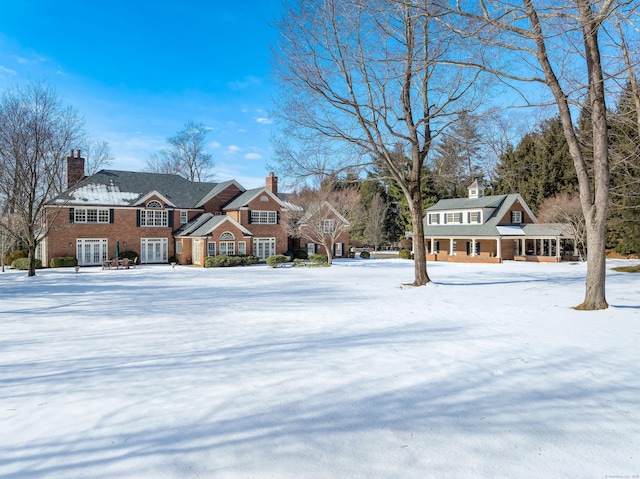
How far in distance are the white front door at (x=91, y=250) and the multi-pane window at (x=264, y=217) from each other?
38.3 ft

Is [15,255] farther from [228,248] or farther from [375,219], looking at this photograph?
[375,219]

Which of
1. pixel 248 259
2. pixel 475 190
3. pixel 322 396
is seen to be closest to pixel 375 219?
pixel 475 190

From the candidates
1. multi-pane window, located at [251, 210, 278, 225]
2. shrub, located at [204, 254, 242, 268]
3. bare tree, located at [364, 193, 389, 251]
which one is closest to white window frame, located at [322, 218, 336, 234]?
multi-pane window, located at [251, 210, 278, 225]

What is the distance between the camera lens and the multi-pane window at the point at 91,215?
101ft

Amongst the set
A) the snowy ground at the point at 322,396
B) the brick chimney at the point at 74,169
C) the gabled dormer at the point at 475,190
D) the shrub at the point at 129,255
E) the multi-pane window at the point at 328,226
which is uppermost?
the brick chimney at the point at 74,169

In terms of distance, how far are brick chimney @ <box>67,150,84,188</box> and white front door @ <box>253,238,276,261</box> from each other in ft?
48.5

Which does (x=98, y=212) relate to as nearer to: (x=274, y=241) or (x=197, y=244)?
(x=197, y=244)

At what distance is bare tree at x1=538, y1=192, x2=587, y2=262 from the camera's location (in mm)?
32594

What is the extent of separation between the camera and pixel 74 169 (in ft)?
108

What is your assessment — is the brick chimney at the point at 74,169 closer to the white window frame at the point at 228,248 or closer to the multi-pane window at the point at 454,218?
the white window frame at the point at 228,248

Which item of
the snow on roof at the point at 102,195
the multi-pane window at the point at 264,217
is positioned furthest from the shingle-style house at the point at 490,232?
the snow on roof at the point at 102,195

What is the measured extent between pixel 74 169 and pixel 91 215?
4.78 metres

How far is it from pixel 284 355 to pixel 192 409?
7.04 ft

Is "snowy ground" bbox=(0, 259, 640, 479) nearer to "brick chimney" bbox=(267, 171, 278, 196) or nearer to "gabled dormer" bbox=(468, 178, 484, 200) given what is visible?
"brick chimney" bbox=(267, 171, 278, 196)
